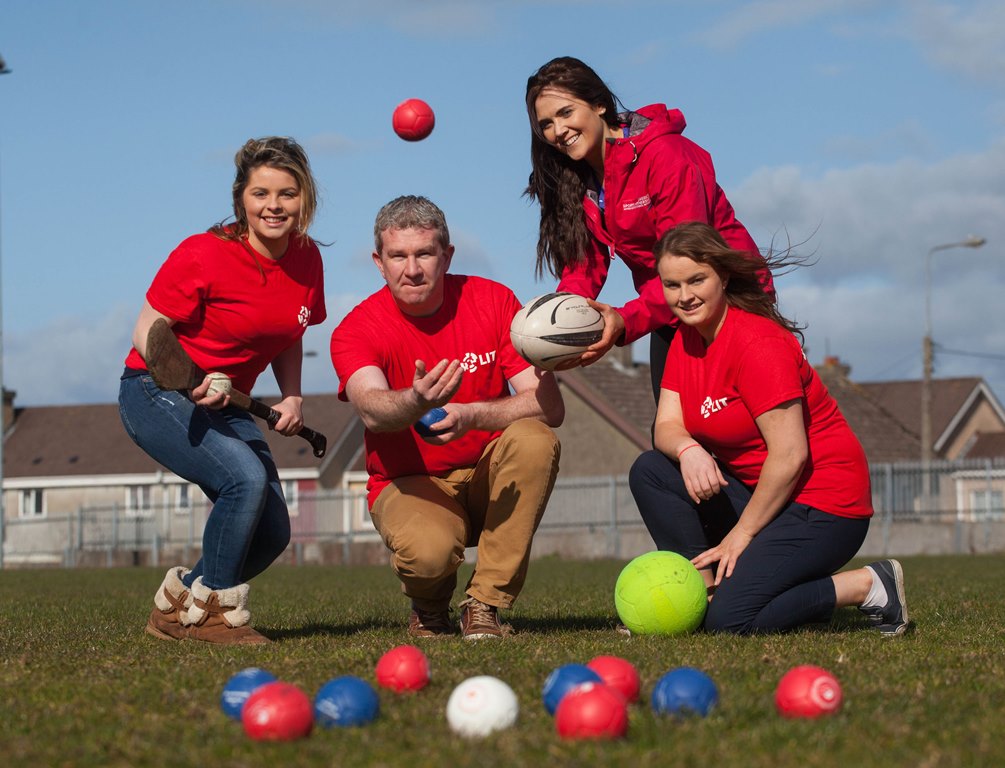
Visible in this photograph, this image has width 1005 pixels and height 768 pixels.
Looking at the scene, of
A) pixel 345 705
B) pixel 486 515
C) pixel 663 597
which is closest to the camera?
pixel 345 705

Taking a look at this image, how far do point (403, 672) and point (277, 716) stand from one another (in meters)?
0.81

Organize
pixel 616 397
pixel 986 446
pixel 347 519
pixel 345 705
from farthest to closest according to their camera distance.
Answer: pixel 986 446, pixel 616 397, pixel 347 519, pixel 345 705

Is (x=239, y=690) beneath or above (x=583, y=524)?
above

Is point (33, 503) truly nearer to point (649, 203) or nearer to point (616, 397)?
point (616, 397)

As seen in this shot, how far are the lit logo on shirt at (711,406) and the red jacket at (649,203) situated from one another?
1.58ft

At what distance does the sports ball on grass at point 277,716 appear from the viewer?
10.9 feet

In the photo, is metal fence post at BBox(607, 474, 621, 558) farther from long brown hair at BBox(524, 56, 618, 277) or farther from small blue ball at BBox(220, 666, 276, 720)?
small blue ball at BBox(220, 666, 276, 720)

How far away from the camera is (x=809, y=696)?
141 inches

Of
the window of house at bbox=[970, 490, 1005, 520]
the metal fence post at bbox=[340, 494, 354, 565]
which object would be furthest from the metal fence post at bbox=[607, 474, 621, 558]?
the window of house at bbox=[970, 490, 1005, 520]

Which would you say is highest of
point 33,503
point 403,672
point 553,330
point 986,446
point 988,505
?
point 553,330

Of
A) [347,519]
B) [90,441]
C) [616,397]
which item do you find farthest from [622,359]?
[90,441]

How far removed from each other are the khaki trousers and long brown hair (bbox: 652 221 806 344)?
106 centimetres

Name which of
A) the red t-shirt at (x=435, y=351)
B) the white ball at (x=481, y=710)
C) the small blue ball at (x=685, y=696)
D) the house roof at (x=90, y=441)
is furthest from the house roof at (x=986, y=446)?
the white ball at (x=481, y=710)

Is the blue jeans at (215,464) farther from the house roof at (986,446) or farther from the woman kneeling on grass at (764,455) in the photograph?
the house roof at (986,446)
